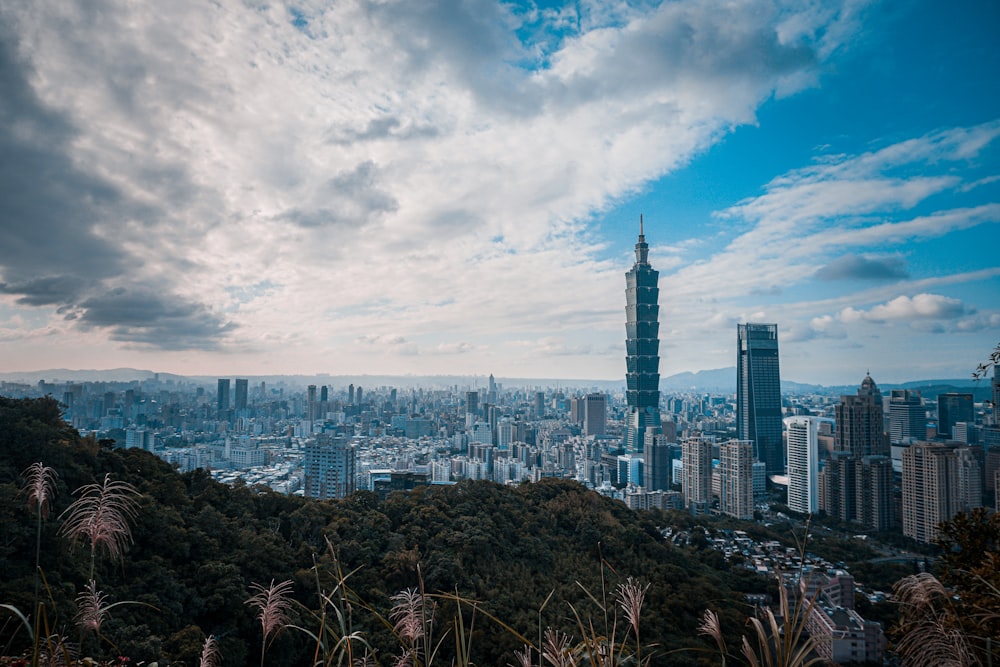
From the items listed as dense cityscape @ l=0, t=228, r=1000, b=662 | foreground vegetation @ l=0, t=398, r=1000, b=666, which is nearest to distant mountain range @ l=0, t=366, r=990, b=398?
dense cityscape @ l=0, t=228, r=1000, b=662

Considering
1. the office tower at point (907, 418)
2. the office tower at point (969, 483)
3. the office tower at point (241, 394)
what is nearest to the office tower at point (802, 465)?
the office tower at point (907, 418)

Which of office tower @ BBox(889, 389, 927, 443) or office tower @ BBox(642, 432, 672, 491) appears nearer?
office tower @ BBox(889, 389, 927, 443)

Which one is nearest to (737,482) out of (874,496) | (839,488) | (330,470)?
A: (839,488)

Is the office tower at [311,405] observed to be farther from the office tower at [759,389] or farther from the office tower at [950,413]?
the office tower at [950,413]

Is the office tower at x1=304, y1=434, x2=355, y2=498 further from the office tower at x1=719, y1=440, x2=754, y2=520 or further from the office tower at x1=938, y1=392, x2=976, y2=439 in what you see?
the office tower at x1=938, y1=392, x2=976, y2=439

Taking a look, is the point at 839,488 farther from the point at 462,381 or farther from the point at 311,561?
the point at 462,381

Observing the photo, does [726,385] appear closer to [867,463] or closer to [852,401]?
[852,401]

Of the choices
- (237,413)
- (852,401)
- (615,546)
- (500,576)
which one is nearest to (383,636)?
(500,576)
